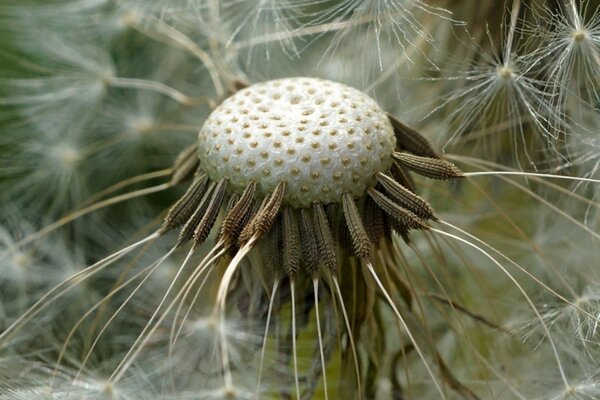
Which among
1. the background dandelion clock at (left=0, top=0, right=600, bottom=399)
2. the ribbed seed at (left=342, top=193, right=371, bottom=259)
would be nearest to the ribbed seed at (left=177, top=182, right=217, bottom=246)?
the background dandelion clock at (left=0, top=0, right=600, bottom=399)

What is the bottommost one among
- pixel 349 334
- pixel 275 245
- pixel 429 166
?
pixel 349 334

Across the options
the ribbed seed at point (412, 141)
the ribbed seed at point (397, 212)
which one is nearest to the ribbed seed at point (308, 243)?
the ribbed seed at point (397, 212)

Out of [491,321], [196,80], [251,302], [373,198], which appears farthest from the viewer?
[196,80]

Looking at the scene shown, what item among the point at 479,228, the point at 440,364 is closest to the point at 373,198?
the point at 440,364

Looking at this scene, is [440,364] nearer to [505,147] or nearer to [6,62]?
[505,147]

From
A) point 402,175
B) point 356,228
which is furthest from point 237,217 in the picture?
point 402,175

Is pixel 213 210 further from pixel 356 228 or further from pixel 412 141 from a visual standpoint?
pixel 412 141
